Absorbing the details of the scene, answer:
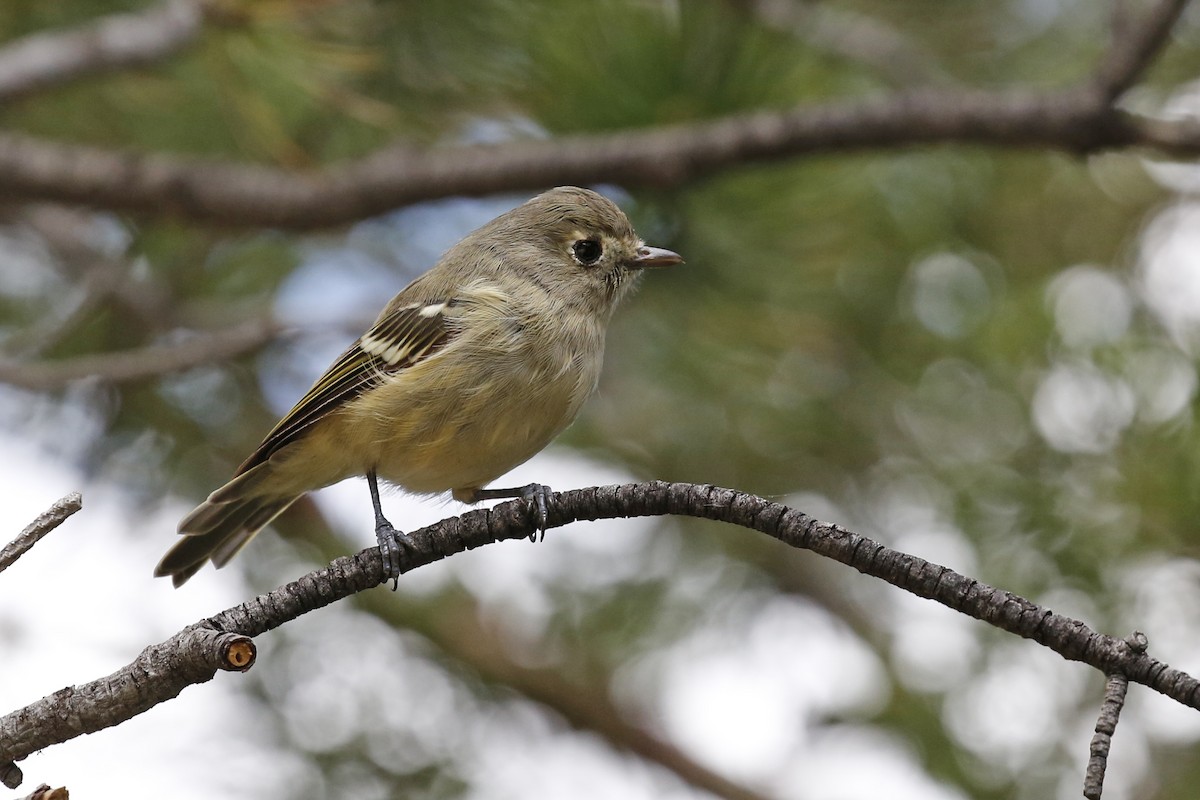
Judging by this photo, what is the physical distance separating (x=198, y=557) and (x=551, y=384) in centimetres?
117

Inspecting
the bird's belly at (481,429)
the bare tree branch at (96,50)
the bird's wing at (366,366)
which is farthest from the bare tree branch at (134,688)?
the bare tree branch at (96,50)

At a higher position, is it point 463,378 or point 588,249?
point 588,249

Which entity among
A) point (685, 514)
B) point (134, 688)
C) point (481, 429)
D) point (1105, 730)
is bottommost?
point (134, 688)

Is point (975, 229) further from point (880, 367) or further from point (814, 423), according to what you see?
point (814, 423)

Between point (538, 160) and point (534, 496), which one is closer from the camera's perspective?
point (534, 496)

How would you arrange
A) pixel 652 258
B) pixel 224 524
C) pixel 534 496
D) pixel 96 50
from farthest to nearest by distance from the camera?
1. pixel 96 50
2. pixel 652 258
3. pixel 224 524
4. pixel 534 496

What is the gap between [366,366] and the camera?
3.40 metres

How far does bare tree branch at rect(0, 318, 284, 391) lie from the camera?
3.44 m

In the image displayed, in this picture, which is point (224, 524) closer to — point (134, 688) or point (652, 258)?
point (652, 258)

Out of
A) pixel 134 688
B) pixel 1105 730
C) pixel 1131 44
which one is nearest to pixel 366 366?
pixel 134 688

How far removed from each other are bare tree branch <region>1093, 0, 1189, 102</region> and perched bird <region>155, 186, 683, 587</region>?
4.15 feet

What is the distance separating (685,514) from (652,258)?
74.7 inches

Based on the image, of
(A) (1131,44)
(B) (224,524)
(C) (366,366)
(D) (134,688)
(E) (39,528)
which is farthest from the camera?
(B) (224,524)

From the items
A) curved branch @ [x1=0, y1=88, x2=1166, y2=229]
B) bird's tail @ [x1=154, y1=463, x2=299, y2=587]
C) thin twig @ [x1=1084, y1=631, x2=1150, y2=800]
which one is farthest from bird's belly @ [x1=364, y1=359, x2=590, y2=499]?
thin twig @ [x1=1084, y1=631, x2=1150, y2=800]
